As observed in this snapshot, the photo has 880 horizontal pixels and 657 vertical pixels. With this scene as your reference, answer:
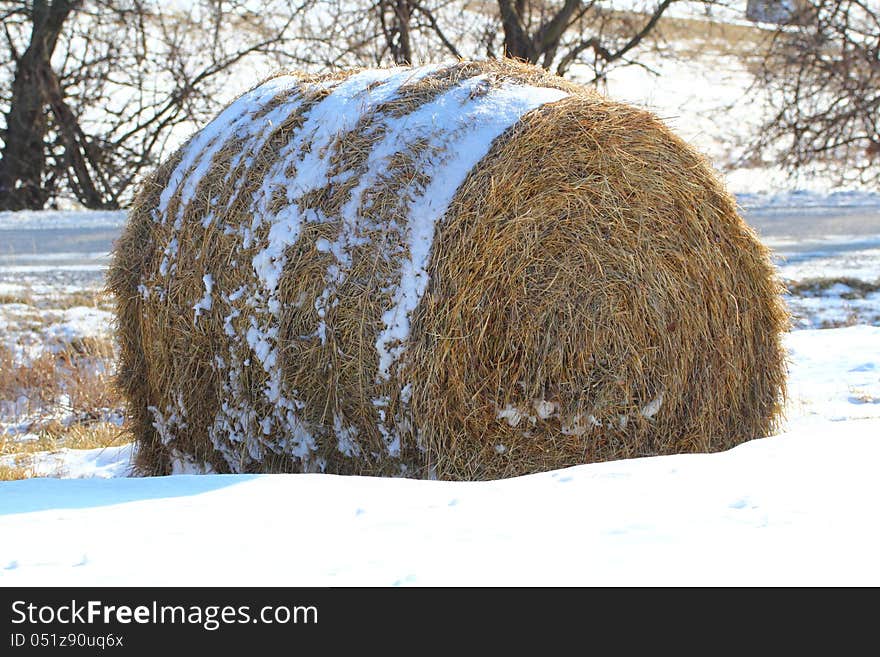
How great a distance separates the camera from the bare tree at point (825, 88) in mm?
15609

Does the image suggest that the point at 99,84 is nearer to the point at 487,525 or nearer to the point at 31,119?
the point at 31,119

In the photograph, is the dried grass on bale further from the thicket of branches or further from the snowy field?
the thicket of branches

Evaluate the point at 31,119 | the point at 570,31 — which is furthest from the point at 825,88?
the point at 31,119

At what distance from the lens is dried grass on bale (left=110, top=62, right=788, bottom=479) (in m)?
4.12

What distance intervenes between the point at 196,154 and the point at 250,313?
36.1 inches

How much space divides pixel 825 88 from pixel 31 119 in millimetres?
11348

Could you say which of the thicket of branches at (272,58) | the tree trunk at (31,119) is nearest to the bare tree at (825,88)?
the thicket of branches at (272,58)

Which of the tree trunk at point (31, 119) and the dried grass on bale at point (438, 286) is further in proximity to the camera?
the tree trunk at point (31, 119)

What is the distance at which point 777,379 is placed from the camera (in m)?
5.10

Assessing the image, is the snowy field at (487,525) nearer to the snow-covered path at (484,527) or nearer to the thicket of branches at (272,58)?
the snow-covered path at (484,527)

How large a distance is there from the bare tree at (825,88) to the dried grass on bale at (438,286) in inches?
467

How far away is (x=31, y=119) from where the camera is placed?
15500 millimetres

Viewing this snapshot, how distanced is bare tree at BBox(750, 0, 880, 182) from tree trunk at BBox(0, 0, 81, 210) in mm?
10131
